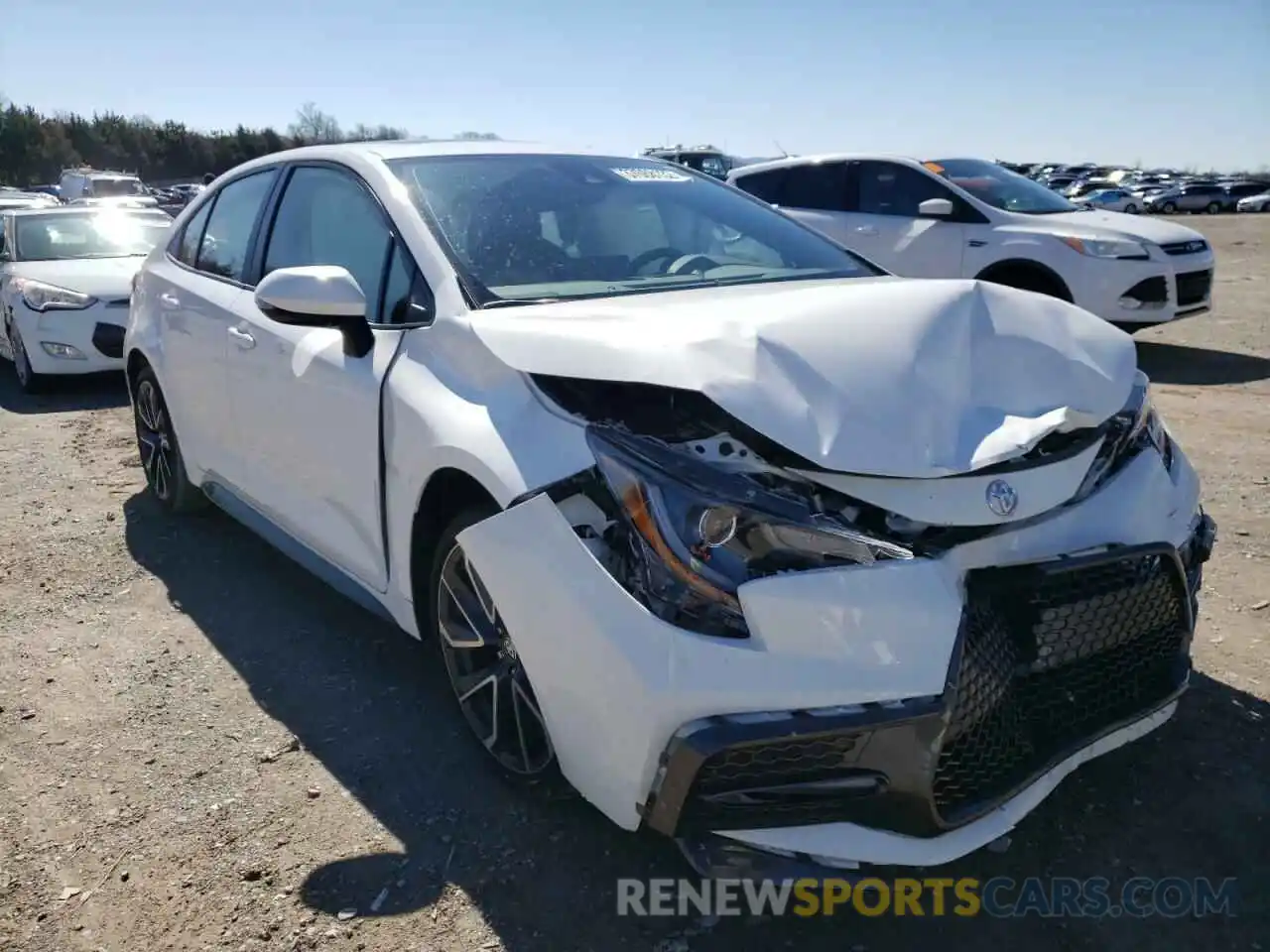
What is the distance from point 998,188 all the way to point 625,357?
7.97 m

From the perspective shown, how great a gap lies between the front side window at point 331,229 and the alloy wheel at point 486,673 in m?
0.92

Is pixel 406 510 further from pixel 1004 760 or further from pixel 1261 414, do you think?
pixel 1261 414

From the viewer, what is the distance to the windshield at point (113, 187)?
2762cm

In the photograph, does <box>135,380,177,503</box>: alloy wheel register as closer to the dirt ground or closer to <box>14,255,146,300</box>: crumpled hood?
the dirt ground

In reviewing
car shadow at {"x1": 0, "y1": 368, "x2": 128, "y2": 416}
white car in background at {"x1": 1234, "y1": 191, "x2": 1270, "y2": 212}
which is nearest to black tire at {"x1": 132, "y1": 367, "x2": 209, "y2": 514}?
car shadow at {"x1": 0, "y1": 368, "x2": 128, "y2": 416}

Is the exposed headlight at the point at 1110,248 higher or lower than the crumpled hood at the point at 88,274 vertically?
higher

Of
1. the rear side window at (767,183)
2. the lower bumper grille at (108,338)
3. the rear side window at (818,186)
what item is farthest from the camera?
the rear side window at (767,183)

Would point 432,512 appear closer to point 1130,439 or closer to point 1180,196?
point 1130,439

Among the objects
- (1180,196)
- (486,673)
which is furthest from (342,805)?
(1180,196)

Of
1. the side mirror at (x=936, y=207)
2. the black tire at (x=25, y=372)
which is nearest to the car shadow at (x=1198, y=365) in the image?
the side mirror at (x=936, y=207)

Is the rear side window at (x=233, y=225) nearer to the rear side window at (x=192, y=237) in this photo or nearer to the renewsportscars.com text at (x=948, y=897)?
the rear side window at (x=192, y=237)

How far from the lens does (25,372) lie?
8.50 meters

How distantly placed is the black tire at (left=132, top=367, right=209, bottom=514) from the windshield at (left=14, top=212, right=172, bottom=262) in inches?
182

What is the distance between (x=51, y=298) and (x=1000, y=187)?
8.02 metres
